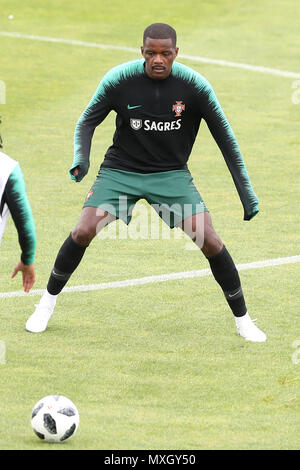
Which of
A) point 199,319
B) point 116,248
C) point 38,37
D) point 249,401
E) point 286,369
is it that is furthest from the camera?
point 38,37

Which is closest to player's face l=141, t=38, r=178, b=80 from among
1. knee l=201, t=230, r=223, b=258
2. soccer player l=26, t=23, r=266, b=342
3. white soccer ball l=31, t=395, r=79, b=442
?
soccer player l=26, t=23, r=266, b=342

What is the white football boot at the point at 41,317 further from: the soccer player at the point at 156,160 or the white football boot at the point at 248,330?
the white football boot at the point at 248,330

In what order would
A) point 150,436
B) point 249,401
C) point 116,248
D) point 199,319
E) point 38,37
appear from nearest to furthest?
point 150,436
point 249,401
point 199,319
point 116,248
point 38,37

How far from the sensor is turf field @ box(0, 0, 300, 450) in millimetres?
7500

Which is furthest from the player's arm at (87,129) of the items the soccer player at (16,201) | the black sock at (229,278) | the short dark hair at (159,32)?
the soccer player at (16,201)

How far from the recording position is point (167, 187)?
9156 millimetres

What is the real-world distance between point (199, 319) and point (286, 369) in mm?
1426

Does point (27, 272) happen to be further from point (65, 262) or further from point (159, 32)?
point (159, 32)

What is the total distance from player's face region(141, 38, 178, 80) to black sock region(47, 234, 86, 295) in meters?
1.38

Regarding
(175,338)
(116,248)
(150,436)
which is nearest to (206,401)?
(150,436)

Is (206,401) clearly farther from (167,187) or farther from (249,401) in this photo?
(167,187)

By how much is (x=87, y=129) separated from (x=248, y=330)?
1939 mm

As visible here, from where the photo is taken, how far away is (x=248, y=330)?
920 centimetres

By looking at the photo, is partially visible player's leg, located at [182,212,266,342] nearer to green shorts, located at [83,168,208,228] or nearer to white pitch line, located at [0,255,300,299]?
green shorts, located at [83,168,208,228]
